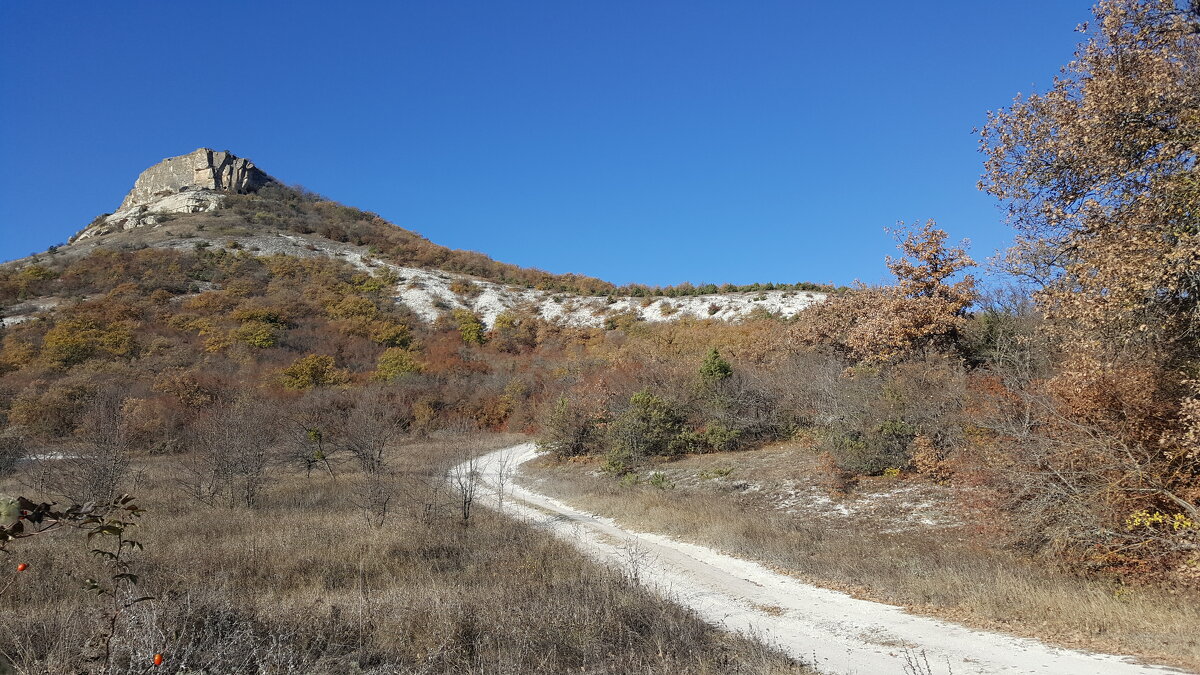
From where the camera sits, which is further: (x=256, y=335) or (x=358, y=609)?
(x=256, y=335)

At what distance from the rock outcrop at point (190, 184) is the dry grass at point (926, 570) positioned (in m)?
76.5

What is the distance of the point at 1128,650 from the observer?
19.7 ft

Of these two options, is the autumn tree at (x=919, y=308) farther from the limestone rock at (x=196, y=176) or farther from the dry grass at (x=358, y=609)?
the limestone rock at (x=196, y=176)

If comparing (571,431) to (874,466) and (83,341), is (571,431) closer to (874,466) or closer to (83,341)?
(874,466)

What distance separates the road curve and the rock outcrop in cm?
7943

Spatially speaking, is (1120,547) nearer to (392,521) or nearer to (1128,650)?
(1128,650)

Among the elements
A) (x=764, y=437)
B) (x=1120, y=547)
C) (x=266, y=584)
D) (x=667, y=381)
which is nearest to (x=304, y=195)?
(x=667, y=381)

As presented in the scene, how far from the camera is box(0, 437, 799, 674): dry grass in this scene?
18.0 feet

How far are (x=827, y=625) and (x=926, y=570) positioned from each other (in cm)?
262

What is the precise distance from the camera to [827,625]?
740cm

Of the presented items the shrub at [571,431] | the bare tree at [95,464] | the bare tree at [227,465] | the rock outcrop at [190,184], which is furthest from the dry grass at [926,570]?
the rock outcrop at [190,184]

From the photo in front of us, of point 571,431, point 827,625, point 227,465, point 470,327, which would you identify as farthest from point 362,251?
point 827,625

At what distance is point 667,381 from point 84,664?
79.6 feet

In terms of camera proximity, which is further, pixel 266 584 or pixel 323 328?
pixel 323 328
